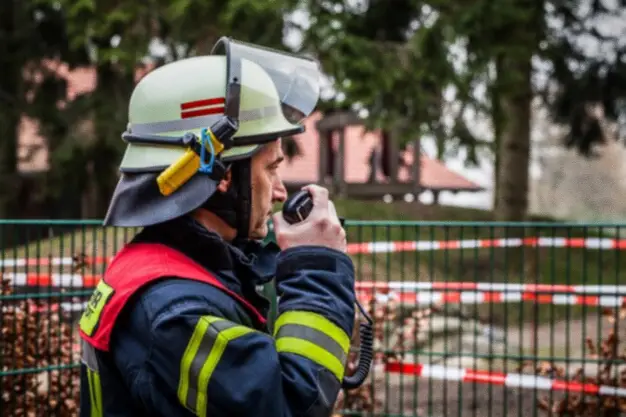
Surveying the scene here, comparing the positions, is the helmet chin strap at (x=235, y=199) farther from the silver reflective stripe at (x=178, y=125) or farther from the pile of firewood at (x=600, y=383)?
the pile of firewood at (x=600, y=383)

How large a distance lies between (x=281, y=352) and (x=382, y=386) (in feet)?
21.5

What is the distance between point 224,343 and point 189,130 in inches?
18.9

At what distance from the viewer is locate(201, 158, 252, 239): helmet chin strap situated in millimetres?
1797

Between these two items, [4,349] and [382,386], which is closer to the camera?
[4,349]

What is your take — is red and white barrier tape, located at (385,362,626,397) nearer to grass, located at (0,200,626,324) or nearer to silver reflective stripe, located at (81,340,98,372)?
silver reflective stripe, located at (81,340,98,372)

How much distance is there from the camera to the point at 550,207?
7156 cm

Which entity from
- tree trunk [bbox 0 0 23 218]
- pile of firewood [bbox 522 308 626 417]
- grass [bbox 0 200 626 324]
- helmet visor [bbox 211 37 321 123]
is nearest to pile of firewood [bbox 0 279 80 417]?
pile of firewood [bbox 522 308 626 417]

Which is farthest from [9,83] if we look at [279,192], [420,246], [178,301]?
[178,301]

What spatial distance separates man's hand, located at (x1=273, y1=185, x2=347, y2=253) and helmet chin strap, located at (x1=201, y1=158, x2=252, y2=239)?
0.26ft

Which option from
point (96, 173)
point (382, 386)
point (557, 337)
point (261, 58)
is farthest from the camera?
point (96, 173)

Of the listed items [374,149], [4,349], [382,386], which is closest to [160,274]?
[4,349]

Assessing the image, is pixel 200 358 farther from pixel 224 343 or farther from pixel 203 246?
pixel 203 246

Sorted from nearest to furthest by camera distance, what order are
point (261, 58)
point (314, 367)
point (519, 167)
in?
point (314, 367) < point (261, 58) < point (519, 167)

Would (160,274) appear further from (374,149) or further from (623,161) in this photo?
(623,161)
